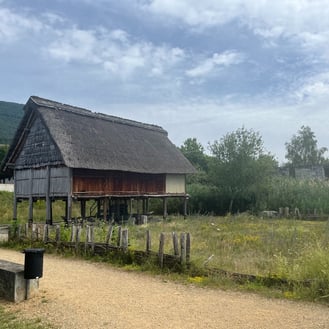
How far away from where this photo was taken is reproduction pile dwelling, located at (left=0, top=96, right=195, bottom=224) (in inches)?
774

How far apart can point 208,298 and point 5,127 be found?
79.4 meters

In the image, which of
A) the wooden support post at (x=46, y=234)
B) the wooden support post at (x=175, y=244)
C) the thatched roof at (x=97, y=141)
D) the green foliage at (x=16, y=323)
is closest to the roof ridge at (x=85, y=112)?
the thatched roof at (x=97, y=141)

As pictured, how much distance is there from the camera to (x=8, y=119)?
8644cm

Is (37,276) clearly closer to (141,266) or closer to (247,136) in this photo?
(141,266)

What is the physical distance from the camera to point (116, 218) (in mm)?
24406

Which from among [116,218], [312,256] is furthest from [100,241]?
[116,218]

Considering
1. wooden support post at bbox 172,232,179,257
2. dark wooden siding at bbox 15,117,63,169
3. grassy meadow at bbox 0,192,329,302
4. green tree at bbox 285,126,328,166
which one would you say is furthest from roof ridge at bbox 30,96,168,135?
green tree at bbox 285,126,328,166

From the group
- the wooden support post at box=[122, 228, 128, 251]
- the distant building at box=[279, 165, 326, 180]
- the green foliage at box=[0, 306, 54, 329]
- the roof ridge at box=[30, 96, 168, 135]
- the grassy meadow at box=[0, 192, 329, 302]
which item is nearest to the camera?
the green foliage at box=[0, 306, 54, 329]

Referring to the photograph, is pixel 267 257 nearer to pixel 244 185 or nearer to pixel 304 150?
pixel 244 185

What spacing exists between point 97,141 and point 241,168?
12.7 metres

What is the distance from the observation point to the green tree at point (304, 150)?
176 ft

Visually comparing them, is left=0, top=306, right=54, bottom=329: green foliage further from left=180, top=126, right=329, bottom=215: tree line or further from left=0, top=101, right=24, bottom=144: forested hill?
left=0, top=101, right=24, bottom=144: forested hill

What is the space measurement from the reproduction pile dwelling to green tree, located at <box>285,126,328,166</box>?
33.1 metres

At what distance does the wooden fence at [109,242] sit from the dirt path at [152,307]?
794 millimetres
